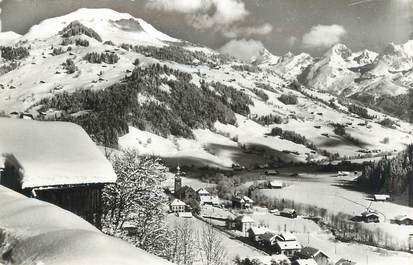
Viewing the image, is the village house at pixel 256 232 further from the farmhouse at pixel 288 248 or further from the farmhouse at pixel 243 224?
the farmhouse at pixel 288 248

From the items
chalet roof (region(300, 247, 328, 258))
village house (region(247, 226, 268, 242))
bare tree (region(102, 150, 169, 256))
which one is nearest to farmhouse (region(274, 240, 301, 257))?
chalet roof (region(300, 247, 328, 258))

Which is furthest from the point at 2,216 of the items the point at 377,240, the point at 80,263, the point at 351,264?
the point at 377,240

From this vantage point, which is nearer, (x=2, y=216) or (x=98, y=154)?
(x=2, y=216)

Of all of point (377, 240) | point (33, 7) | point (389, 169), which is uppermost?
point (33, 7)

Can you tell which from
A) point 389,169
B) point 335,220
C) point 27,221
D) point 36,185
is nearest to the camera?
point 27,221

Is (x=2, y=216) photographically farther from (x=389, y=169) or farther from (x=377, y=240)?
(x=389, y=169)

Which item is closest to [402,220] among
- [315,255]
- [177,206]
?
[315,255]

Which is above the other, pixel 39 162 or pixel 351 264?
pixel 39 162

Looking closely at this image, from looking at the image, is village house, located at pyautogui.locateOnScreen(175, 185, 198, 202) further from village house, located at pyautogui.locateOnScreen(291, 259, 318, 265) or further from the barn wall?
the barn wall
